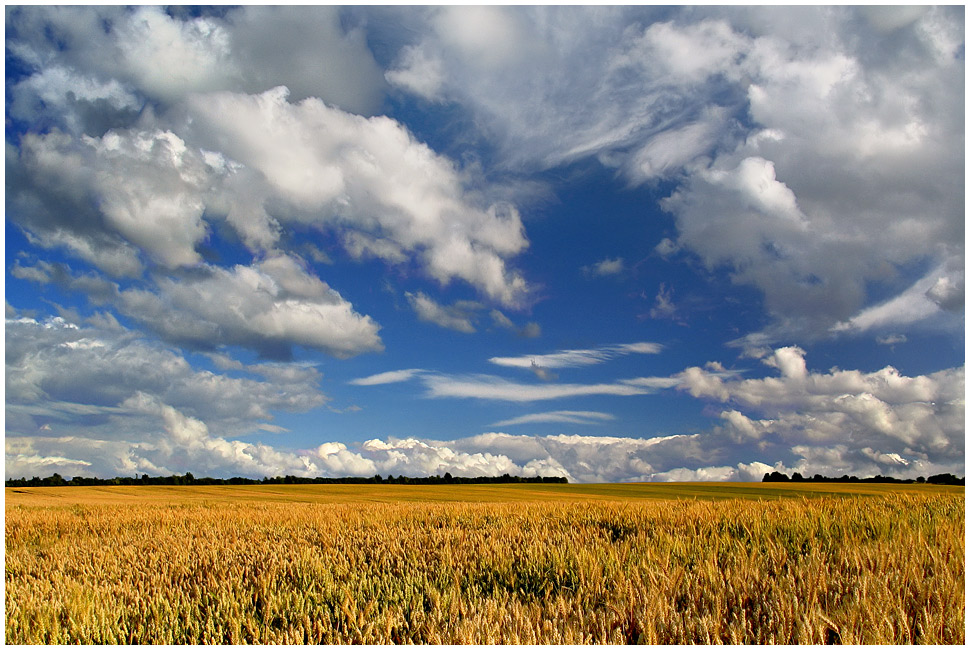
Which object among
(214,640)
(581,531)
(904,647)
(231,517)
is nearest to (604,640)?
(904,647)

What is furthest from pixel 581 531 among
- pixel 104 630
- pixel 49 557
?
pixel 49 557

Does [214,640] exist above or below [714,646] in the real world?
below

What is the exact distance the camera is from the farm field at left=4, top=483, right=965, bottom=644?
3.97 metres

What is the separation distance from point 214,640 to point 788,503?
8.85 meters

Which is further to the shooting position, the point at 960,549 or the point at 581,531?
the point at 581,531

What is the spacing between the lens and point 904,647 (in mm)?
3453

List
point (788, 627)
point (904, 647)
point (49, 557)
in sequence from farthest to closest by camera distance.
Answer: point (49, 557) → point (788, 627) → point (904, 647)

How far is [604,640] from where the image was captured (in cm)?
367

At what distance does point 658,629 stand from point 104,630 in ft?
14.3

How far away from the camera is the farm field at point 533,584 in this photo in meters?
3.97

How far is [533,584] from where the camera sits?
5488 millimetres

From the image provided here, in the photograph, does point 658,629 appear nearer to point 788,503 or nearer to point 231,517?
point 788,503

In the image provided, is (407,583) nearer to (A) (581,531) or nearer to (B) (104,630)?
(B) (104,630)

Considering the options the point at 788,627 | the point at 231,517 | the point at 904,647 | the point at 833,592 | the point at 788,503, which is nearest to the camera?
the point at 904,647
